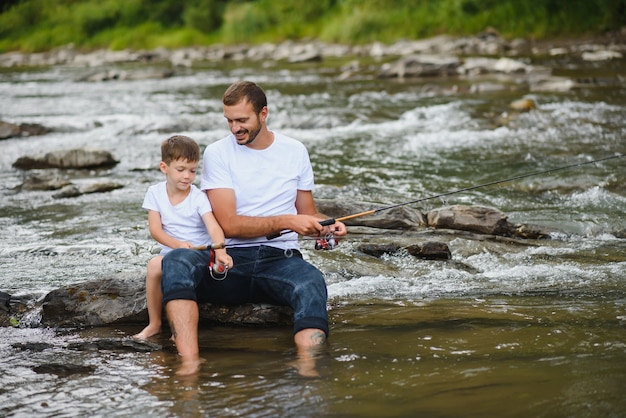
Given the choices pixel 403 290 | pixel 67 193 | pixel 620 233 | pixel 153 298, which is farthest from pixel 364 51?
pixel 153 298

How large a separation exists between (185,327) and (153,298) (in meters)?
0.48

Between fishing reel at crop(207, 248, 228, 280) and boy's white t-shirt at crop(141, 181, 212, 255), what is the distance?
26cm

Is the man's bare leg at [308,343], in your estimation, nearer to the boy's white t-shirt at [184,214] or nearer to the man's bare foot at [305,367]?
the man's bare foot at [305,367]

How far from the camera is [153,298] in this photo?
17.3ft

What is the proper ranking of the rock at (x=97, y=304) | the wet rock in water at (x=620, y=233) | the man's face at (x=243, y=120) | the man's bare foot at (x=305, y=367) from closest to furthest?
1. the man's bare foot at (x=305, y=367)
2. the man's face at (x=243, y=120)
3. the rock at (x=97, y=304)
4. the wet rock in water at (x=620, y=233)

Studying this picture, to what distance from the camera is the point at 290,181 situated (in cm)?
543

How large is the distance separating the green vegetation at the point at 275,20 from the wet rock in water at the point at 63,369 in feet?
96.9

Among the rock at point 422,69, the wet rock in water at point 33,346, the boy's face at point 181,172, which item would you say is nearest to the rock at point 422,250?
the boy's face at point 181,172

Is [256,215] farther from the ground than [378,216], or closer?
farther from the ground

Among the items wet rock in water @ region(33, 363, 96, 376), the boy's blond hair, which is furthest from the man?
wet rock in water @ region(33, 363, 96, 376)

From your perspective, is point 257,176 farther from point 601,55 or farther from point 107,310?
point 601,55

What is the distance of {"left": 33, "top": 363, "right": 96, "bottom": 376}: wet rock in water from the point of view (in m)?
4.59

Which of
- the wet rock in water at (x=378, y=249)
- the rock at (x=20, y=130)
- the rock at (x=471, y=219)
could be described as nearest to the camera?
the wet rock in water at (x=378, y=249)

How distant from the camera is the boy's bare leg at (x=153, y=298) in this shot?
5180 millimetres
